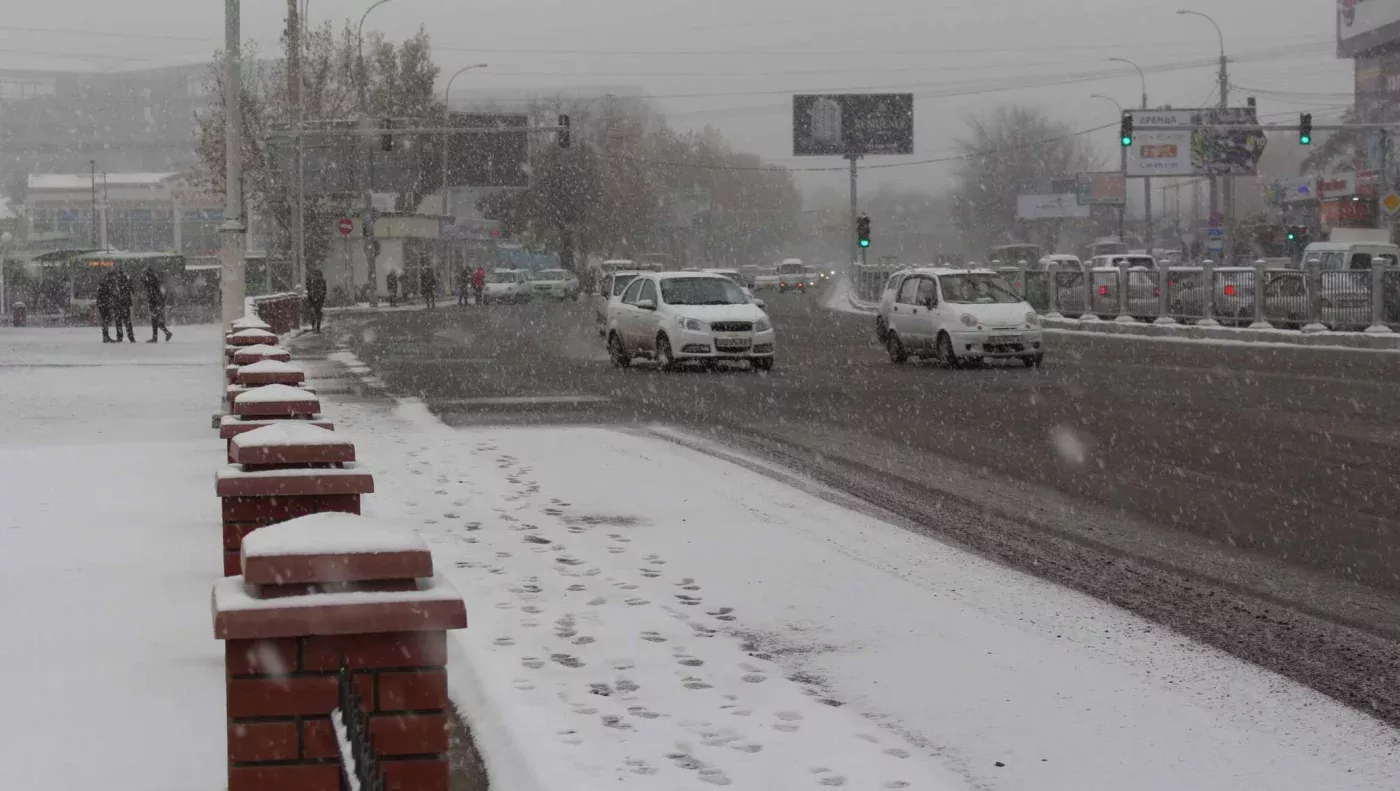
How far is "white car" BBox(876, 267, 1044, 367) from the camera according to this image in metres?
26.5

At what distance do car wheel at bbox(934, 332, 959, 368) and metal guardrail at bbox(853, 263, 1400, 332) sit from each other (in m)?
11.5

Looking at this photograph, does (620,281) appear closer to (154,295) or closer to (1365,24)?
(154,295)

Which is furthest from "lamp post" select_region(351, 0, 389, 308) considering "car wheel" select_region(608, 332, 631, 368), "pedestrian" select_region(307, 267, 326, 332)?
"car wheel" select_region(608, 332, 631, 368)

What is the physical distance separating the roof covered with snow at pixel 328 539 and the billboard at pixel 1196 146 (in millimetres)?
70115

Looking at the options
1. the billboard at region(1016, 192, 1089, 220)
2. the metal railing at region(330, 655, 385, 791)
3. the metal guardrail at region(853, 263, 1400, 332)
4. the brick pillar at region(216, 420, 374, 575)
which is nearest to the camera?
the metal railing at region(330, 655, 385, 791)

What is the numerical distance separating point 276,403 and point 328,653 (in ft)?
16.9

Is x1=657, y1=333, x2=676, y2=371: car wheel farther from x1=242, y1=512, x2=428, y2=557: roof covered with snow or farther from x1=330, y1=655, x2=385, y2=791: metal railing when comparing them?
x1=330, y1=655, x2=385, y2=791: metal railing

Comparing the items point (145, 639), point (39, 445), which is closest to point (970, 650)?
point (145, 639)

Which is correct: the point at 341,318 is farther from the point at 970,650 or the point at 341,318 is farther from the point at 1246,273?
the point at 970,650

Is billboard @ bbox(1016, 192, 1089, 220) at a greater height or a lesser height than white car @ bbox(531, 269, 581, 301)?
greater

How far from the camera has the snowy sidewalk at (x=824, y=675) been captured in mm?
5262

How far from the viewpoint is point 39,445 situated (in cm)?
1551

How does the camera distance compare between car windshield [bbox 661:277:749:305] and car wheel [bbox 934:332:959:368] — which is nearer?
car wheel [bbox 934:332:959:368]

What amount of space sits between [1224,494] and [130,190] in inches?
5564
